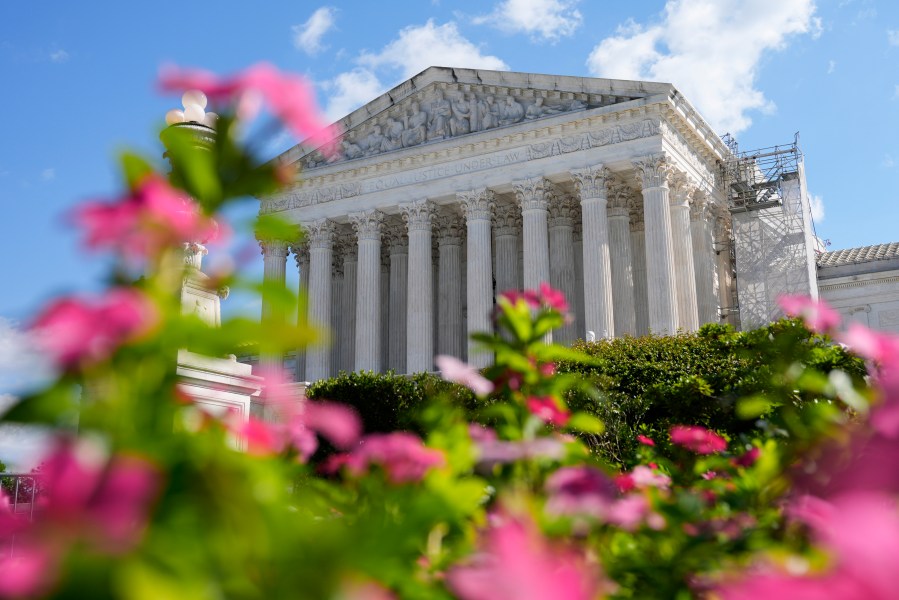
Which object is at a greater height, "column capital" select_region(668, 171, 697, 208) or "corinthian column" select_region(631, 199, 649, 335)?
"column capital" select_region(668, 171, 697, 208)

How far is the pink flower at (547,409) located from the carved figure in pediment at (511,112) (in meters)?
33.3

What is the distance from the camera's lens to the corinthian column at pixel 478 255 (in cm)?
3391

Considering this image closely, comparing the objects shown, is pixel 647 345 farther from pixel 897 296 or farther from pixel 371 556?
pixel 897 296

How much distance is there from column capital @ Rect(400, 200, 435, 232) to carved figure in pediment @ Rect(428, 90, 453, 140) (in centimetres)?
341

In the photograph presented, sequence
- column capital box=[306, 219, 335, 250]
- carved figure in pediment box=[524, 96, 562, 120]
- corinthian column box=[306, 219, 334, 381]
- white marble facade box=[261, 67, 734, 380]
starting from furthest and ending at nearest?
column capital box=[306, 219, 335, 250] < corinthian column box=[306, 219, 334, 381] < carved figure in pediment box=[524, 96, 562, 120] < white marble facade box=[261, 67, 734, 380]

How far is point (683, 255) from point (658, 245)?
1.93m

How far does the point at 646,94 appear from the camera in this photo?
31.9 m

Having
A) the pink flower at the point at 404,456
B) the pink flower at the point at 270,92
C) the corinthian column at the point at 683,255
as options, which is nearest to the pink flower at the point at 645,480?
the pink flower at the point at 404,456

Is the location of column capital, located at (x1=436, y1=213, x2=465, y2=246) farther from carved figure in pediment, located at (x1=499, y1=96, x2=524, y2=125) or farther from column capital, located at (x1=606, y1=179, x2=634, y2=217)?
column capital, located at (x1=606, y1=179, x2=634, y2=217)

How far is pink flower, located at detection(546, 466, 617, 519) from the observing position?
6.72 feet

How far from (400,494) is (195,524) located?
3.30 ft

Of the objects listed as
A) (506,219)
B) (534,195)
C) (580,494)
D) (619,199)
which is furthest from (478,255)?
(580,494)

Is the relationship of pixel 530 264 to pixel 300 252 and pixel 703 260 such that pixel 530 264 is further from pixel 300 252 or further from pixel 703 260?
pixel 300 252

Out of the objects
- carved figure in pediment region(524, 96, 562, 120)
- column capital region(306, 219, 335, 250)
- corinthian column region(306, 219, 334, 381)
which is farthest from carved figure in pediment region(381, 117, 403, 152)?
carved figure in pediment region(524, 96, 562, 120)
